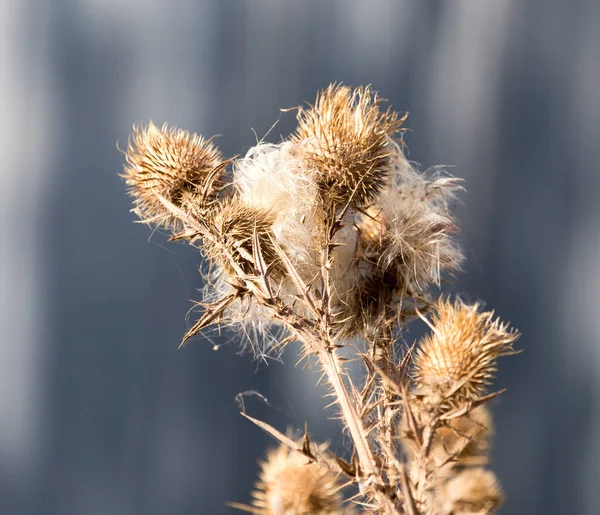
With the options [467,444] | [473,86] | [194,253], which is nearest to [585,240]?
[473,86]

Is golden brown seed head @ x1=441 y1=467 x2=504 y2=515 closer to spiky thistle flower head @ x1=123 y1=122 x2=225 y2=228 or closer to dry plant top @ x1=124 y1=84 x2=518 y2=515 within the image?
dry plant top @ x1=124 y1=84 x2=518 y2=515

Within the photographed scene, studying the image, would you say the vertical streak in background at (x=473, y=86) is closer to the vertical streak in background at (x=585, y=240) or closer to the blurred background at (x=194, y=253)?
the blurred background at (x=194, y=253)

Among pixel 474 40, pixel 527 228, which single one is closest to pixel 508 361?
pixel 527 228

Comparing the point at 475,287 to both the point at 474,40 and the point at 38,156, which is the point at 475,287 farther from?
the point at 38,156

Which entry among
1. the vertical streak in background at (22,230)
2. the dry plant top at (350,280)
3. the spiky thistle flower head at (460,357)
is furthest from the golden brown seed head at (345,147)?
the vertical streak in background at (22,230)

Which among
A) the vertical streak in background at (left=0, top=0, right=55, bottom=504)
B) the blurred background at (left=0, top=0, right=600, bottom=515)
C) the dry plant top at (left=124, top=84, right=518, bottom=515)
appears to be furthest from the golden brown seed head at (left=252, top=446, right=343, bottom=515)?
the vertical streak in background at (left=0, top=0, right=55, bottom=504)

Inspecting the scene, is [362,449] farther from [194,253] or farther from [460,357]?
[194,253]
